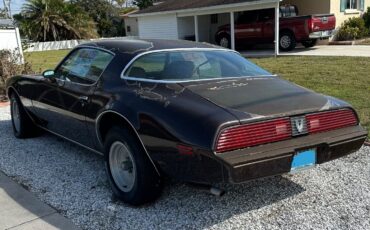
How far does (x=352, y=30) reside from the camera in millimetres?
18297

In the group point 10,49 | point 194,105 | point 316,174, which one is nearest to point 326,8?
point 10,49

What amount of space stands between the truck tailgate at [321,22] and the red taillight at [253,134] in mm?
13323

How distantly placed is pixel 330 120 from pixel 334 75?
6860 millimetres

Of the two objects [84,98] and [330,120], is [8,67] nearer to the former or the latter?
Answer: [84,98]

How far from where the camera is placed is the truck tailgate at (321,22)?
51.7 feet

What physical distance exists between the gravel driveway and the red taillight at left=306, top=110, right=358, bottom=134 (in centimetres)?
68

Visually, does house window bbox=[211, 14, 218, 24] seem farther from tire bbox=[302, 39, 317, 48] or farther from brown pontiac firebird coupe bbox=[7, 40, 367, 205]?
brown pontiac firebird coupe bbox=[7, 40, 367, 205]

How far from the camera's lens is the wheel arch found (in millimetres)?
3640

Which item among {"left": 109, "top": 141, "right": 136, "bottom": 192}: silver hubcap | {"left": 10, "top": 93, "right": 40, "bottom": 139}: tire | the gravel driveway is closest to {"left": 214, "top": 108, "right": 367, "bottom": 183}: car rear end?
the gravel driveway

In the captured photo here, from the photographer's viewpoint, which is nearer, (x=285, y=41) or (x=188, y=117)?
(x=188, y=117)

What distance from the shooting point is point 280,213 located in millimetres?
3604

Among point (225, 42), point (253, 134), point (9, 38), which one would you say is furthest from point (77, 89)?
point (225, 42)

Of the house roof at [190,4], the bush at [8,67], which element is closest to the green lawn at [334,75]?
the house roof at [190,4]

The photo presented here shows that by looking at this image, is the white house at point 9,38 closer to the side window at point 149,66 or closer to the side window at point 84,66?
the side window at point 84,66
